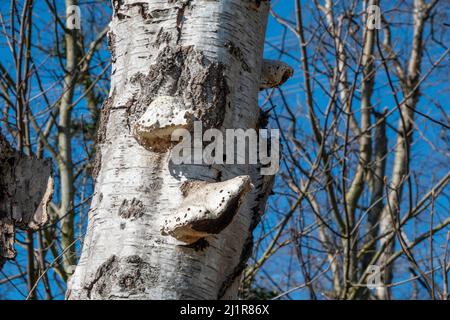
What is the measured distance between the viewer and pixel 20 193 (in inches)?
80.7

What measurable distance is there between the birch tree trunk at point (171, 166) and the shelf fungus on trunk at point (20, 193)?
0.42 meters

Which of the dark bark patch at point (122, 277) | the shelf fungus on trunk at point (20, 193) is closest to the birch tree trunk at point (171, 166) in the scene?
the dark bark patch at point (122, 277)

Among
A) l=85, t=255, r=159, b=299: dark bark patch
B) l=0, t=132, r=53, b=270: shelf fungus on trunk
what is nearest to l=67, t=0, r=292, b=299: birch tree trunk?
l=85, t=255, r=159, b=299: dark bark patch

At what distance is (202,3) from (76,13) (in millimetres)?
3612

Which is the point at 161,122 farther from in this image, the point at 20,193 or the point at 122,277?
the point at 20,193

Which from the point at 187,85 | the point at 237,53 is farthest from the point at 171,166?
the point at 237,53

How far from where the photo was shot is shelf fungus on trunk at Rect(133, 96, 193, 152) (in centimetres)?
160

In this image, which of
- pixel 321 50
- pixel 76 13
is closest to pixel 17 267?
pixel 76 13

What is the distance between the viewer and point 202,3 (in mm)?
1763

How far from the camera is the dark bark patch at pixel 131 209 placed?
155cm

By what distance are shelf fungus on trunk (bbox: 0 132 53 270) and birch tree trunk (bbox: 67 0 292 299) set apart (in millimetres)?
418
